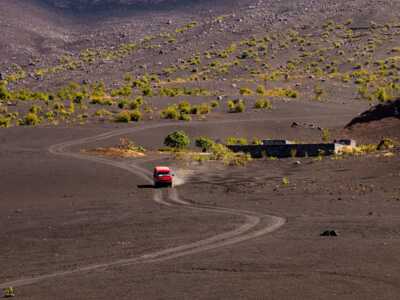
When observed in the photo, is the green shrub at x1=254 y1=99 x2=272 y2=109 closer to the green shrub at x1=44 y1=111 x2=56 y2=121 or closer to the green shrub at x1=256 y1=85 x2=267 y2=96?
the green shrub at x1=256 y1=85 x2=267 y2=96

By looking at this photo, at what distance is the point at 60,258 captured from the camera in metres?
23.8

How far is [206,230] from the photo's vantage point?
27641 mm

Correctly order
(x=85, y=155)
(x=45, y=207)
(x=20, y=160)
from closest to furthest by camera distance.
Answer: (x=45, y=207), (x=20, y=160), (x=85, y=155)

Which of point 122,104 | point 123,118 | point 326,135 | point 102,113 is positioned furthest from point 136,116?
point 326,135

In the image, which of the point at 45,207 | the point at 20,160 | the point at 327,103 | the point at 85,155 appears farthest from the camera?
the point at 327,103

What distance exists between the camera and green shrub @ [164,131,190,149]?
6022cm

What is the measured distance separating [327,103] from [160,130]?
2033 cm

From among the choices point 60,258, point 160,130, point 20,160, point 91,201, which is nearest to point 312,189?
point 91,201

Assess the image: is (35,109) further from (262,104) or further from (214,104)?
(262,104)

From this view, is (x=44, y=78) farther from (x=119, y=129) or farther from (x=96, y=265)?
(x=96, y=265)

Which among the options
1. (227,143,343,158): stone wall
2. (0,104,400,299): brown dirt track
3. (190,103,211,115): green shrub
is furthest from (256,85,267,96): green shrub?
(0,104,400,299): brown dirt track

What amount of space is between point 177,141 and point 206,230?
32768 mm

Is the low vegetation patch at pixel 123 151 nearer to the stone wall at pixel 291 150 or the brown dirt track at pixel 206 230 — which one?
the brown dirt track at pixel 206 230

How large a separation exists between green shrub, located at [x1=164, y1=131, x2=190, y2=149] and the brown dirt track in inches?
347
